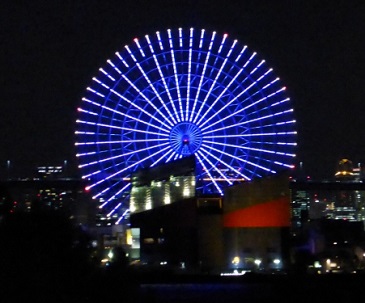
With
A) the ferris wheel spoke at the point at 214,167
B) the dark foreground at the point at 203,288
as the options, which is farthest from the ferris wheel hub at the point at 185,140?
the dark foreground at the point at 203,288

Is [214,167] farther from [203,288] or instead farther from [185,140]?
[203,288]

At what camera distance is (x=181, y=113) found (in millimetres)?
52781

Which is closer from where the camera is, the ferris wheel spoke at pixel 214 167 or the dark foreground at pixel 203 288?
the dark foreground at pixel 203 288

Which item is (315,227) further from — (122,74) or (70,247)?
(70,247)

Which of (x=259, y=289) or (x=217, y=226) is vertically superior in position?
(x=217, y=226)

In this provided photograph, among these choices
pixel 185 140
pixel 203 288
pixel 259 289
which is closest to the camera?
pixel 259 289

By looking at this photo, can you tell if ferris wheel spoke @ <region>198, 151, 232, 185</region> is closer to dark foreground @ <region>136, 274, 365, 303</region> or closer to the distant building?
the distant building

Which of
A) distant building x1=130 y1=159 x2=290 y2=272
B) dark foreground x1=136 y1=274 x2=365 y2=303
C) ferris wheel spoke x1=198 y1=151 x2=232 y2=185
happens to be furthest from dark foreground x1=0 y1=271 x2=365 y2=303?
distant building x1=130 y1=159 x2=290 y2=272

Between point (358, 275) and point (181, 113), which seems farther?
point (181, 113)

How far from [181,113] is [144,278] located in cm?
2555

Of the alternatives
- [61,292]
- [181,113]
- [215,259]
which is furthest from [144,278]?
[215,259]

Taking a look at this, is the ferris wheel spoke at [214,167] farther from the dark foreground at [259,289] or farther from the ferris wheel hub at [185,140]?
the dark foreground at [259,289]

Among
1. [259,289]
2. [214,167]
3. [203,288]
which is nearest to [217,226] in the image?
[214,167]

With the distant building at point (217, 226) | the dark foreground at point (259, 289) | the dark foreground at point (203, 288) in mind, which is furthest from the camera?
the distant building at point (217, 226)
